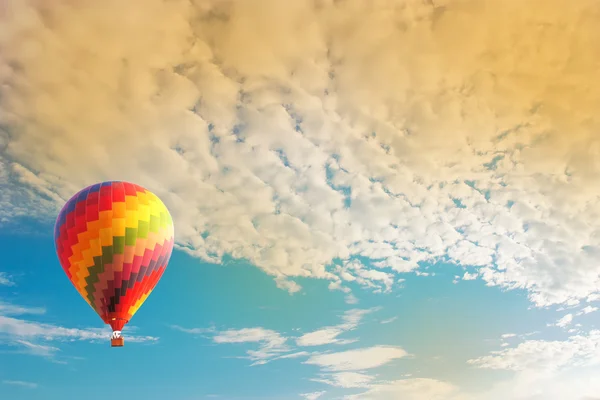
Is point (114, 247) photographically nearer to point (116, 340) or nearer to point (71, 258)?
point (71, 258)

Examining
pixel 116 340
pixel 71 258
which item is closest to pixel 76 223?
pixel 71 258

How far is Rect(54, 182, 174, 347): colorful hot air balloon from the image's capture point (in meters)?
41.3

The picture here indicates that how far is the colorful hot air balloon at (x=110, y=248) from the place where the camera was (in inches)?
1628

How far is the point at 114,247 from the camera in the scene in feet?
136

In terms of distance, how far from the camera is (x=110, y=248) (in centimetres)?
4141

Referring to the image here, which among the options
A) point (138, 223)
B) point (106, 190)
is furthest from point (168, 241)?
point (106, 190)

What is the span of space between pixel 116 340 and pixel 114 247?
8348 mm

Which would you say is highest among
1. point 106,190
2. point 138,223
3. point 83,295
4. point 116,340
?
point 106,190

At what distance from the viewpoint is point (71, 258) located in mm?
42406

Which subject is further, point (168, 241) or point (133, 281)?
point (168, 241)

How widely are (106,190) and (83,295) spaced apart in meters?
10.2

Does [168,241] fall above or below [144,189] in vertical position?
below

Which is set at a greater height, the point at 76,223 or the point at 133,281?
the point at 76,223

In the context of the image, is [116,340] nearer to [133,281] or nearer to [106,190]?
[133,281]
